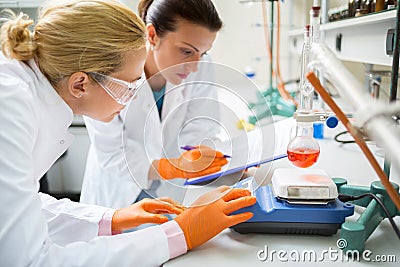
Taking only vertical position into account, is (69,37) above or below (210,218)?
above

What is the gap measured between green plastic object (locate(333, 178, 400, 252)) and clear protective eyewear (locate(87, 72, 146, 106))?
1.93ft

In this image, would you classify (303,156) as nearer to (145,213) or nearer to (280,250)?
(280,250)

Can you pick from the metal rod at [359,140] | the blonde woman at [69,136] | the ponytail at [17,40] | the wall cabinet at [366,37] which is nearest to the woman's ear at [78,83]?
the blonde woman at [69,136]

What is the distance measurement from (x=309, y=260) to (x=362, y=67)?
2198 mm

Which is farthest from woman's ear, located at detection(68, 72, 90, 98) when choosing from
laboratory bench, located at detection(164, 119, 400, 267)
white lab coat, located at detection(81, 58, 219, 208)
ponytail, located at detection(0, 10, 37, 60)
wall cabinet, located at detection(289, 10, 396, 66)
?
wall cabinet, located at detection(289, 10, 396, 66)

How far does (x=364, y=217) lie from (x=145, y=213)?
0.49 m

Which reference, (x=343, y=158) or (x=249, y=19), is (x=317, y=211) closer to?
(x=343, y=158)

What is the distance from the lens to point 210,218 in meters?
0.76

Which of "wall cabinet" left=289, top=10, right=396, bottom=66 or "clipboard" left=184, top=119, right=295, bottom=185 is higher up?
"wall cabinet" left=289, top=10, right=396, bottom=66

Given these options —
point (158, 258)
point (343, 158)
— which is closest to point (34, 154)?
point (158, 258)

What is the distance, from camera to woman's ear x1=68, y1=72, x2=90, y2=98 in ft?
2.95

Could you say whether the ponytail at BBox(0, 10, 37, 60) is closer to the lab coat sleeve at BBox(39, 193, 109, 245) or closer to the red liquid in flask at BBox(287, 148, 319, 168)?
the lab coat sleeve at BBox(39, 193, 109, 245)

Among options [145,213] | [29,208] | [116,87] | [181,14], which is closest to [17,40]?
[116,87]

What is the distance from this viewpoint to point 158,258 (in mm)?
719
